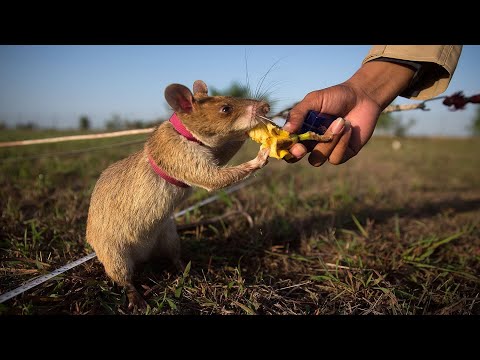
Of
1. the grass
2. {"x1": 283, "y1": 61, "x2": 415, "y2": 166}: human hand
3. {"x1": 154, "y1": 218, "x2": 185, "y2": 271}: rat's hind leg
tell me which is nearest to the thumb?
{"x1": 283, "y1": 61, "x2": 415, "y2": 166}: human hand

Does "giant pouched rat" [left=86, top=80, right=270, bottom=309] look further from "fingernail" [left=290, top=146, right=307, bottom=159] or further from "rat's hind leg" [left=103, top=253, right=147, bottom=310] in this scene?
"fingernail" [left=290, top=146, right=307, bottom=159]

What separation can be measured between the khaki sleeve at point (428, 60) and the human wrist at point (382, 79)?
0.35 ft

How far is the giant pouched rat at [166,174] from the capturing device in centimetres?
234

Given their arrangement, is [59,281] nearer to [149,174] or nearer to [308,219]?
[149,174]

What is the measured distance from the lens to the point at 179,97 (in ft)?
7.57

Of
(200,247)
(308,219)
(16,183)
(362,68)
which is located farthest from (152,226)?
(16,183)

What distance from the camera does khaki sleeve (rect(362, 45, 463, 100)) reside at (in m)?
2.85

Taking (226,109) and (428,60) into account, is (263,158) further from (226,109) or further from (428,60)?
(428,60)

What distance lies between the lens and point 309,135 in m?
2.33

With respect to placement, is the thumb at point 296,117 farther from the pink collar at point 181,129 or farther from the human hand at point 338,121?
the pink collar at point 181,129

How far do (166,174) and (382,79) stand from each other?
220 centimetres

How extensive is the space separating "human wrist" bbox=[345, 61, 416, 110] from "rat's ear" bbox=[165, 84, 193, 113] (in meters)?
1.48
